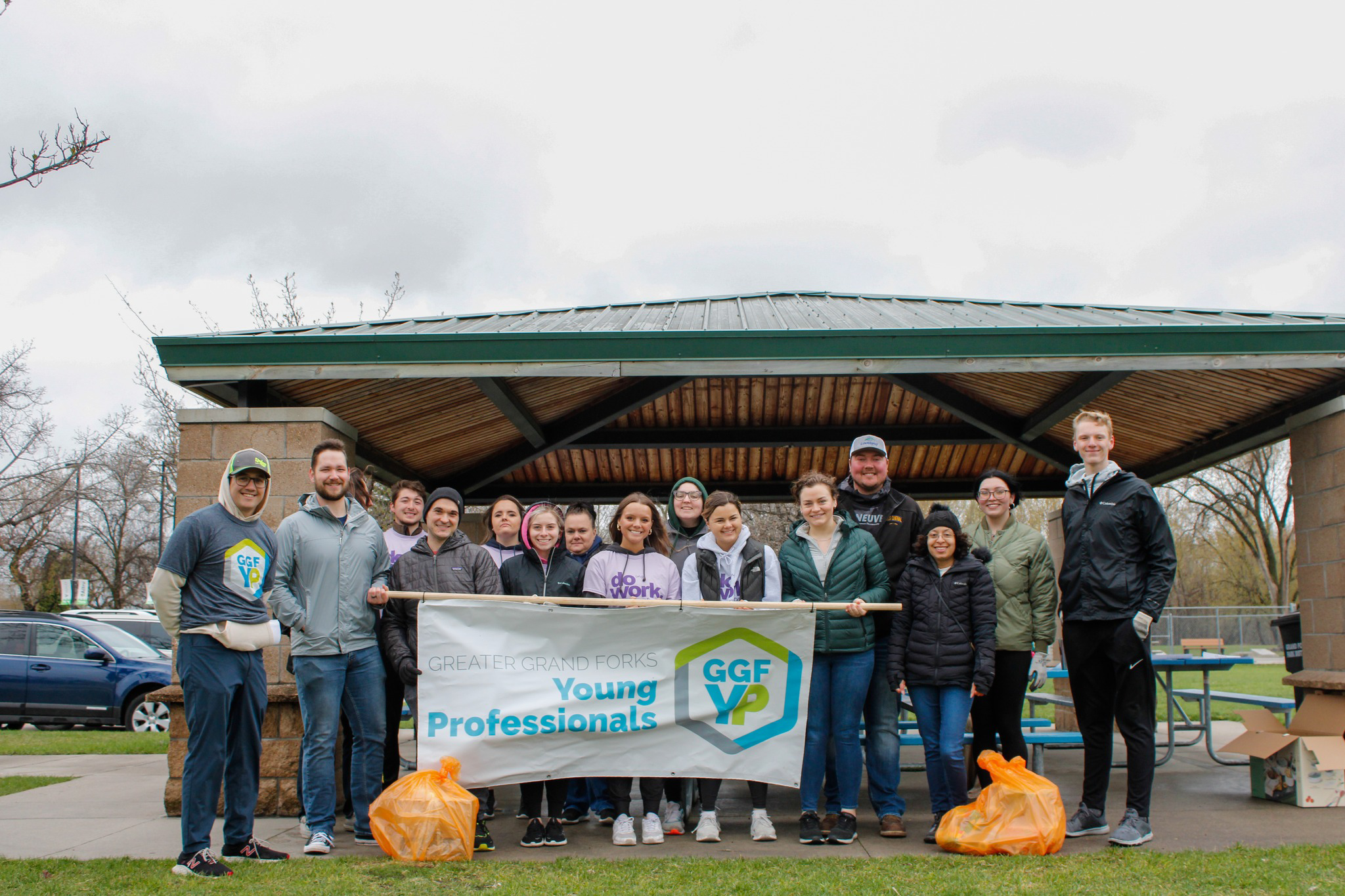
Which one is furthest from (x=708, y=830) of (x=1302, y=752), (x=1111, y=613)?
(x=1302, y=752)

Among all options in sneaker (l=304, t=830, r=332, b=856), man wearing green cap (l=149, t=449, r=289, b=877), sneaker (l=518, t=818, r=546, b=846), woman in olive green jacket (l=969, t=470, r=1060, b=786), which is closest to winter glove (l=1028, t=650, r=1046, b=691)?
woman in olive green jacket (l=969, t=470, r=1060, b=786)

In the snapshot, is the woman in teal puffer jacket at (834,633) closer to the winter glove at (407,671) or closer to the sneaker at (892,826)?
the sneaker at (892,826)

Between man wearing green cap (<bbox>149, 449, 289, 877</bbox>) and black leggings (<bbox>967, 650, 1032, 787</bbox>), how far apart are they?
3859mm

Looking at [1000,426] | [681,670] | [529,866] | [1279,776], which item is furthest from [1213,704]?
[529,866]

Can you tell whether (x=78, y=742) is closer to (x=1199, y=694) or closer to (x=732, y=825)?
(x=732, y=825)

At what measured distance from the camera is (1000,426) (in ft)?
28.6

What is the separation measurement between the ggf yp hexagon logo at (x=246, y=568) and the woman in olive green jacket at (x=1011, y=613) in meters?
3.93

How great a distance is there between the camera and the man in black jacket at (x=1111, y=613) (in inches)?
194

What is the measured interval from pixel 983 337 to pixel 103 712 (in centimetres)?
1299

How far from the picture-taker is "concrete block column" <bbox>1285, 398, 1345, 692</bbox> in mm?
6195

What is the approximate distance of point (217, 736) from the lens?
4.53m

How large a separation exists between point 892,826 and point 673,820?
120cm

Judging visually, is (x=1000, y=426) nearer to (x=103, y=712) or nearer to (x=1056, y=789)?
(x=1056, y=789)

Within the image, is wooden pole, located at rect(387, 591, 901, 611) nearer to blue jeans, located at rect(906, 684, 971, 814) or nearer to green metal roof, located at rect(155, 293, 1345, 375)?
blue jeans, located at rect(906, 684, 971, 814)
